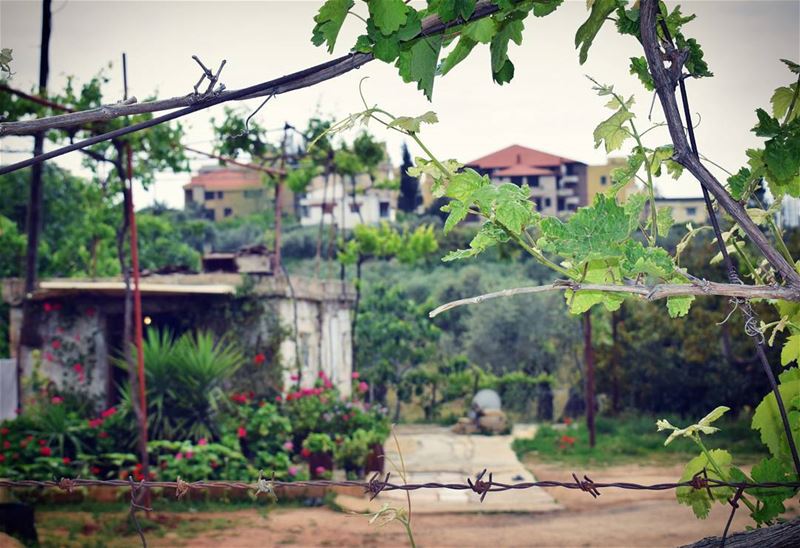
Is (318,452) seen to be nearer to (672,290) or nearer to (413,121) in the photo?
(413,121)

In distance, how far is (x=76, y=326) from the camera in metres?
9.58

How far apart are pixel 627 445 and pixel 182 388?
693cm

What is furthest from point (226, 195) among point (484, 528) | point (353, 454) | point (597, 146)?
point (597, 146)

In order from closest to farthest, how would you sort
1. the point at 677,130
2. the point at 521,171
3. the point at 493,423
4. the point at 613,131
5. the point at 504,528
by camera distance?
the point at 677,130
the point at 613,131
the point at 504,528
the point at 493,423
the point at 521,171

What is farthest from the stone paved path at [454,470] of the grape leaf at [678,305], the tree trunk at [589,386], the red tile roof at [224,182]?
the red tile roof at [224,182]

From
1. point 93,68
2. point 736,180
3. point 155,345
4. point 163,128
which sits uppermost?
point 93,68

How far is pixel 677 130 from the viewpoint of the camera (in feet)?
4.72

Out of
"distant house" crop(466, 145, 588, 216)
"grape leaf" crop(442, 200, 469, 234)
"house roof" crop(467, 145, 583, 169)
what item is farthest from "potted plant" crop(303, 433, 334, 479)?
"house roof" crop(467, 145, 583, 169)

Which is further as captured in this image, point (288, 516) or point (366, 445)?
point (366, 445)

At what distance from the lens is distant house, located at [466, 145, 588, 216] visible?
30531 mm

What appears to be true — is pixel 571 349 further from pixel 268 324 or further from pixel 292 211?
pixel 292 211

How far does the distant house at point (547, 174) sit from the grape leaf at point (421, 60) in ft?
93.4

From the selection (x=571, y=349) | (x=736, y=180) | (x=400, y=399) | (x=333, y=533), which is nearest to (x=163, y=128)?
(x=333, y=533)

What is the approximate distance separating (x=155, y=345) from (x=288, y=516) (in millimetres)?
2646
